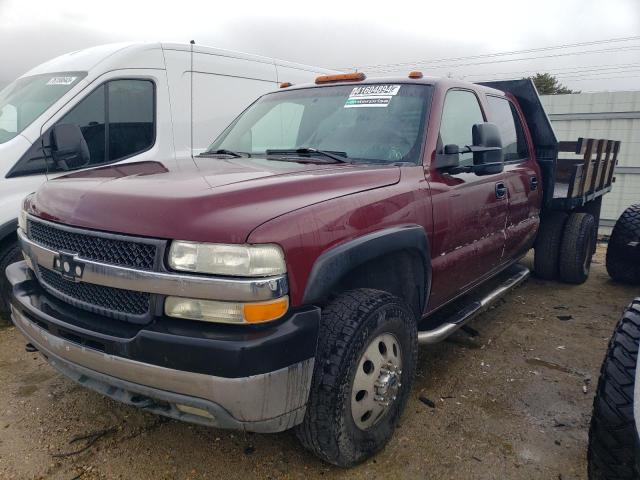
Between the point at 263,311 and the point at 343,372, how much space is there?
491mm

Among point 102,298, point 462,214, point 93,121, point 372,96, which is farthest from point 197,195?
point 93,121

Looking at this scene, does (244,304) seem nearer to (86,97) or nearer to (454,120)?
(454,120)

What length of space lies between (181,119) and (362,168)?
312cm

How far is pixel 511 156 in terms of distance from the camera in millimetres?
4246

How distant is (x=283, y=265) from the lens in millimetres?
1986

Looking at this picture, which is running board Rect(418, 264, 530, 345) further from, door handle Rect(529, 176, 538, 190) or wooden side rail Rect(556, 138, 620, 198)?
wooden side rail Rect(556, 138, 620, 198)

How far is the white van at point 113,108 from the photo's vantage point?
13.4 ft

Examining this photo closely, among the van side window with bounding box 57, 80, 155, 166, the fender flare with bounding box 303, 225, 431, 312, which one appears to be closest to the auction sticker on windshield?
the fender flare with bounding box 303, 225, 431, 312

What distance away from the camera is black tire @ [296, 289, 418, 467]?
85.7 inches

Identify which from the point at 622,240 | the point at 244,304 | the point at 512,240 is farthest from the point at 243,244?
the point at 622,240

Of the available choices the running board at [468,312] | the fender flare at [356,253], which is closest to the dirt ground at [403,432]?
the running board at [468,312]

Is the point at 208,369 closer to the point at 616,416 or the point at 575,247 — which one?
the point at 616,416

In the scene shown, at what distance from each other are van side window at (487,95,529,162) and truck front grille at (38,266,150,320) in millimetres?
2939

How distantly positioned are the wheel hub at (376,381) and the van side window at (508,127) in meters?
2.18
